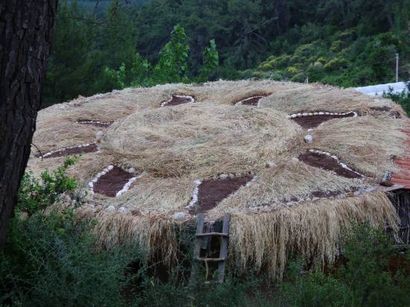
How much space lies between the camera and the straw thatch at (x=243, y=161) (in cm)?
570

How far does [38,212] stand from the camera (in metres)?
5.07

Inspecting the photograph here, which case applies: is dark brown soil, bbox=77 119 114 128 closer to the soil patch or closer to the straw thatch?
the straw thatch

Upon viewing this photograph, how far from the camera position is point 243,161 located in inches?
278

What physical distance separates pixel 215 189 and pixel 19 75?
352cm

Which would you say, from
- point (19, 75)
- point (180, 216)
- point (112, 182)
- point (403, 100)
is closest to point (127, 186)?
point (112, 182)

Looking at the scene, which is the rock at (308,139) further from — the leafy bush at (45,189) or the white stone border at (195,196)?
the leafy bush at (45,189)

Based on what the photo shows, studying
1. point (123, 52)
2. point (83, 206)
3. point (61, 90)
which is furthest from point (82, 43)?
point (83, 206)

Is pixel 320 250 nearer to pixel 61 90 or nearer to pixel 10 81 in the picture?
pixel 10 81

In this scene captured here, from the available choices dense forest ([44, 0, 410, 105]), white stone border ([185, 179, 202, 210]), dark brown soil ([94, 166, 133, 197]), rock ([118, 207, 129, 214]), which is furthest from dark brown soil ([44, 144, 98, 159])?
dense forest ([44, 0, 410, 105])

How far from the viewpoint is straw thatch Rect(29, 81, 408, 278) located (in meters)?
5.70

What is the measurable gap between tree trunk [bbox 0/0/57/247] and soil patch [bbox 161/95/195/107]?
661 cm

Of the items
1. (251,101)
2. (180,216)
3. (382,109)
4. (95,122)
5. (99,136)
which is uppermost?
(251,101)

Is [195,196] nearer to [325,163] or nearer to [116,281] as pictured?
[325,163]

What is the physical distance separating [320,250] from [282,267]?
362mm
